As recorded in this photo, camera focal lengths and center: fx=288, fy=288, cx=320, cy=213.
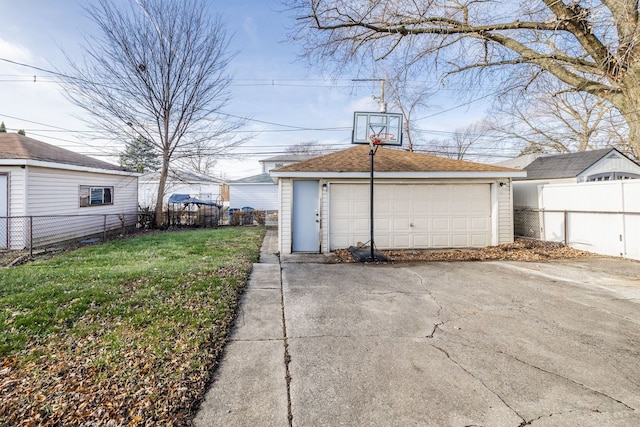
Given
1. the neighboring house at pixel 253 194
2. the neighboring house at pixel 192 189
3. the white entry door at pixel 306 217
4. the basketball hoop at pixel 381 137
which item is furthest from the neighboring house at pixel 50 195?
the neighboring house at pixel 192 189

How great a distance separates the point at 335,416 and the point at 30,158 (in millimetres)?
11407

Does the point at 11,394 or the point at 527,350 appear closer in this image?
the point at 11,394

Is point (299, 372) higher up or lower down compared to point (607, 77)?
lower down

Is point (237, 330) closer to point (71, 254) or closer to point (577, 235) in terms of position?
point (71, 254)

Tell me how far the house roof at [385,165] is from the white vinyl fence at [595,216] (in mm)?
1728

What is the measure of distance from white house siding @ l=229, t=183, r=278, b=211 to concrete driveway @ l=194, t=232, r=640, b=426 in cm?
1907

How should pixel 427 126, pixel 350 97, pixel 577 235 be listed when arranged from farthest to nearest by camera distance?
1. pixel 427 126
2. pixel 350 97
3. pixel 577 235

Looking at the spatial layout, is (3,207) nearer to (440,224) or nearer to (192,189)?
(440,224)

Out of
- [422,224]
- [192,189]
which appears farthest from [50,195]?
[192,189]

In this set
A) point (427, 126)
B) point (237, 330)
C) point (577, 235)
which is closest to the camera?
point (237, 330)

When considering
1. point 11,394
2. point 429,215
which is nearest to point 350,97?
point 429,215

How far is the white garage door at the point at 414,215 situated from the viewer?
8711 millimetres

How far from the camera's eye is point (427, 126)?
23.3m

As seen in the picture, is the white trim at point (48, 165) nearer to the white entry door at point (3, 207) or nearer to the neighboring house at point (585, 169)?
the white entry door at point (3, 207)
